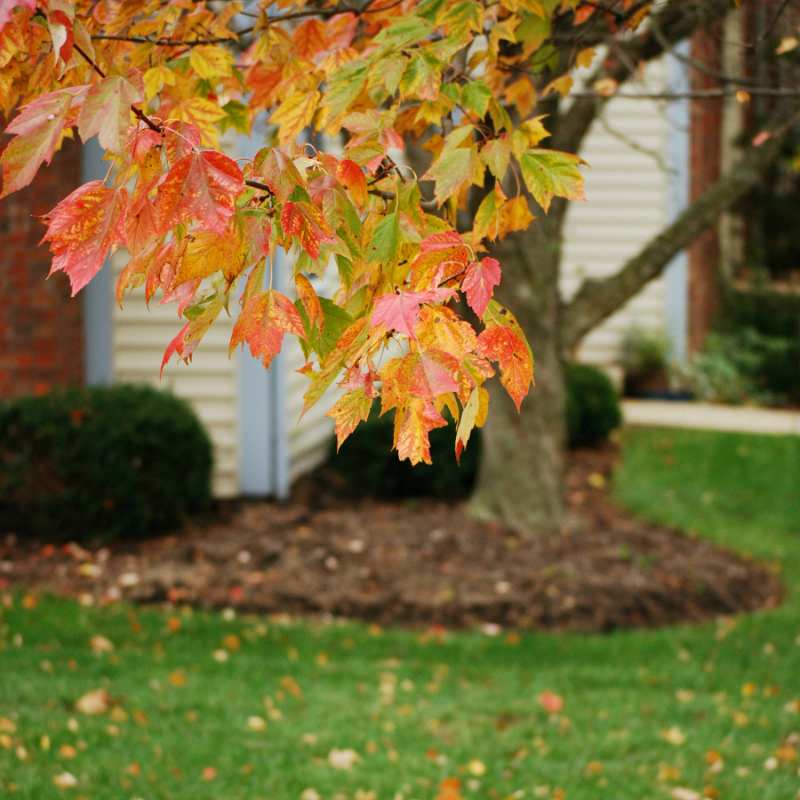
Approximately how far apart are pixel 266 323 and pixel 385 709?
269 cm

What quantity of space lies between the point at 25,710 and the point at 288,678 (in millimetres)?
1081

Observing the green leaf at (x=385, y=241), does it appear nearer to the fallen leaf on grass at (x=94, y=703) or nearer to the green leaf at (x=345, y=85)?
the green leaf at (x=345, y=85)

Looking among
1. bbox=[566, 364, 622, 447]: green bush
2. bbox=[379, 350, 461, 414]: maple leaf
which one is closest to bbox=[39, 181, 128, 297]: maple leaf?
bbox=[379, 350, 461, 414]: maple leaf

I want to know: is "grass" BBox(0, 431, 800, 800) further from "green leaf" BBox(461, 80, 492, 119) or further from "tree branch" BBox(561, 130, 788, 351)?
"green leaf" BBox(461, 80, 492, 119)

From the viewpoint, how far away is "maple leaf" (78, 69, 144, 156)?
1.34 metres

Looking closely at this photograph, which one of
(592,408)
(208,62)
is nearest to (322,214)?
(208,62)

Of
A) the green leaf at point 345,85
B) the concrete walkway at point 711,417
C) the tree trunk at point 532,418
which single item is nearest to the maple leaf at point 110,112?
the green leaf at point 345,85

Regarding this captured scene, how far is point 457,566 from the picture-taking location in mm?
5422

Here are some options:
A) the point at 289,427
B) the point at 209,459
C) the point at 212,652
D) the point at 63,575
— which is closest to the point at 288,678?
the point at 212,652

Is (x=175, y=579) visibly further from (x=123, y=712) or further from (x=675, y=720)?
(x=675, y=720)

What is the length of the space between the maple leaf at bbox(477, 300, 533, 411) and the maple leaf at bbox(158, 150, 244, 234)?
0.44 metres

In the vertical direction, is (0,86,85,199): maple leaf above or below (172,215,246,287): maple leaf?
above

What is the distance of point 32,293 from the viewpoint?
6047 mm

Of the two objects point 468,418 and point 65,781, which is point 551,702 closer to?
point 65,781
